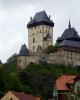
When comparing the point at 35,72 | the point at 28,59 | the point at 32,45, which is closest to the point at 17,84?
the point at 35,72

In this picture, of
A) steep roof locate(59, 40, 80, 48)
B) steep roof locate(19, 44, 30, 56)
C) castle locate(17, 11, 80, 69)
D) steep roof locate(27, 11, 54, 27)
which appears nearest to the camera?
castle locate(17, 11, 80, 69)

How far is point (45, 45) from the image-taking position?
470 feet

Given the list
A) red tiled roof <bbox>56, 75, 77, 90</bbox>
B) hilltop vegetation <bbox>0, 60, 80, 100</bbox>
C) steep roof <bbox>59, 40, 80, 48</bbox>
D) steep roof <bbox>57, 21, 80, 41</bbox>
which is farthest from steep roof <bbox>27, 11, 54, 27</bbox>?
red tiled roof <bbox>56, 75, 77, 90</bbox>

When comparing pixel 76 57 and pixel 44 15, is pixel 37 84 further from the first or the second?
pixel 44 15

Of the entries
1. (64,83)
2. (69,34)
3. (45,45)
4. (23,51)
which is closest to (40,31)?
(45,45)

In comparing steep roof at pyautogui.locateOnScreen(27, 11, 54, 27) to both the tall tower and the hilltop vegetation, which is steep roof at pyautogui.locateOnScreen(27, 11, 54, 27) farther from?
the hilltop vegetation

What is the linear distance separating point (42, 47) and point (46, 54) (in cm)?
880

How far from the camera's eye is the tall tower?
145 meters

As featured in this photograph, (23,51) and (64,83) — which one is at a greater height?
(23,51)

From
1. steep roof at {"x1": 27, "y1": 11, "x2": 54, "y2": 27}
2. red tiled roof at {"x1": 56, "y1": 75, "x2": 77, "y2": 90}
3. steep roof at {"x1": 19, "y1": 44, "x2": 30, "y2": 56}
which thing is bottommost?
red tiled roof at {"x1": 56, "y1": 75, "x2": 77, "y2": 90}

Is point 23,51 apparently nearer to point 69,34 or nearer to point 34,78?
point 69,34

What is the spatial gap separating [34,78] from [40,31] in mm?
32880

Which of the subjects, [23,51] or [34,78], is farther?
[23,51]

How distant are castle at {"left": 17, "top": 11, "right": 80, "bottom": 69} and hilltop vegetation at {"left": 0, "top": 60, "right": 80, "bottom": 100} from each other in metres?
2.31
